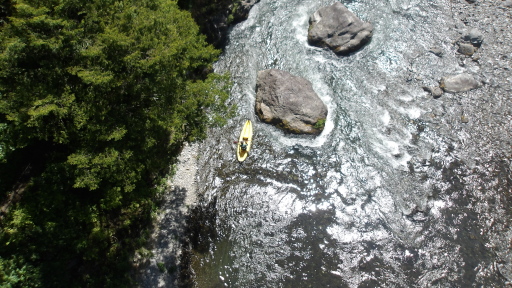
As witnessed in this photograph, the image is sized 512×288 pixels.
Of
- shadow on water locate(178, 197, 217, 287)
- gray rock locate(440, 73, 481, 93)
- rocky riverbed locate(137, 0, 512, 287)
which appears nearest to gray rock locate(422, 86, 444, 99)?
rocky riverbed locate(137, 0, 512, 287)

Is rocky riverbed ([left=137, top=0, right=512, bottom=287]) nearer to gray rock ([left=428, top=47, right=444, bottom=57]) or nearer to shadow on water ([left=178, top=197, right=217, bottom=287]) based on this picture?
gray rock ([left=428, top=47, right=444, bottom=57])

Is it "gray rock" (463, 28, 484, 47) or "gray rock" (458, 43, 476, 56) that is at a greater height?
"gray rock" (463, 28, 484, 47)

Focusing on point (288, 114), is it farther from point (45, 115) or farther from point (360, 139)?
point (45, 115)

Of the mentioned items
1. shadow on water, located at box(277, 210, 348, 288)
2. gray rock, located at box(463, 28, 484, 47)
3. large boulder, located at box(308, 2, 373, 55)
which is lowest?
shadow on water, located at box(277, 210, 348, 288)

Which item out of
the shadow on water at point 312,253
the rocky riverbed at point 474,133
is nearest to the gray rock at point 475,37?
the rocky riverbed at point 474,133

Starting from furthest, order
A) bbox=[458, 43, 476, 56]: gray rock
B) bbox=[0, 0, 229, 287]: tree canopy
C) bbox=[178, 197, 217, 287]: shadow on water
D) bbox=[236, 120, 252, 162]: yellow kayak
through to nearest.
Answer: bbox=[458, 43, 476, 56]: gray rock, bbox=[236, 120, 252, 162]: yellow kayak, bbox=[178, 197, 217, 287]: shadow on water, bbox=[0, 0, 229, 287]: tree canopy

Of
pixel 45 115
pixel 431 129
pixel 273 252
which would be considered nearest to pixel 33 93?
pixel 45 115

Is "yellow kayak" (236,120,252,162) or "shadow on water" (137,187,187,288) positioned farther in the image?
"yellow kayak" (236,120,252,162)
